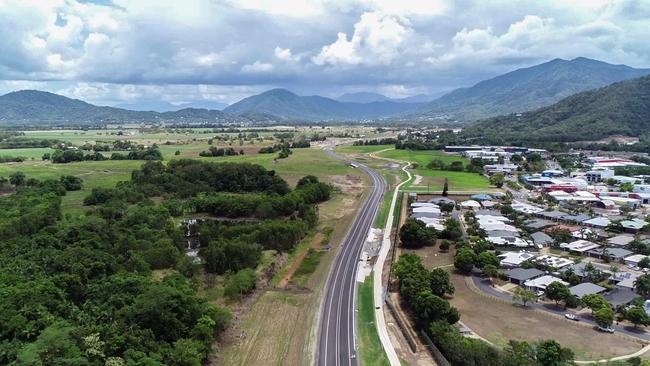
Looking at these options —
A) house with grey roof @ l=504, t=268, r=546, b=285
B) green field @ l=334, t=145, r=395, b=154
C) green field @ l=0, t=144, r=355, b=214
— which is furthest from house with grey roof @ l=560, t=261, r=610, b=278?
green field @ l=334, t=145, r=395, b=154

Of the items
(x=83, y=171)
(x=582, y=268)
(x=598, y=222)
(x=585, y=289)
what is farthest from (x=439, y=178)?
(x=83, y=171)

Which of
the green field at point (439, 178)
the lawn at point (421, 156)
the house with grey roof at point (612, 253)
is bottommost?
the house with grey roof at point (612, 253)

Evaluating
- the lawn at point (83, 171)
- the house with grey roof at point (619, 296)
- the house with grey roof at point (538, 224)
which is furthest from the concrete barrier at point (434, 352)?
the lawn at point (83, 171)

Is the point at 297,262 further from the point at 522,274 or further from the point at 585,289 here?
the point at 585,289

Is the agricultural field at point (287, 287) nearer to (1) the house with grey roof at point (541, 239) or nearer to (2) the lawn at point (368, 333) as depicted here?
(2) the lawn at point (368, 333)

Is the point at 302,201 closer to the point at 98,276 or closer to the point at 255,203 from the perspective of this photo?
the point at 255,203
